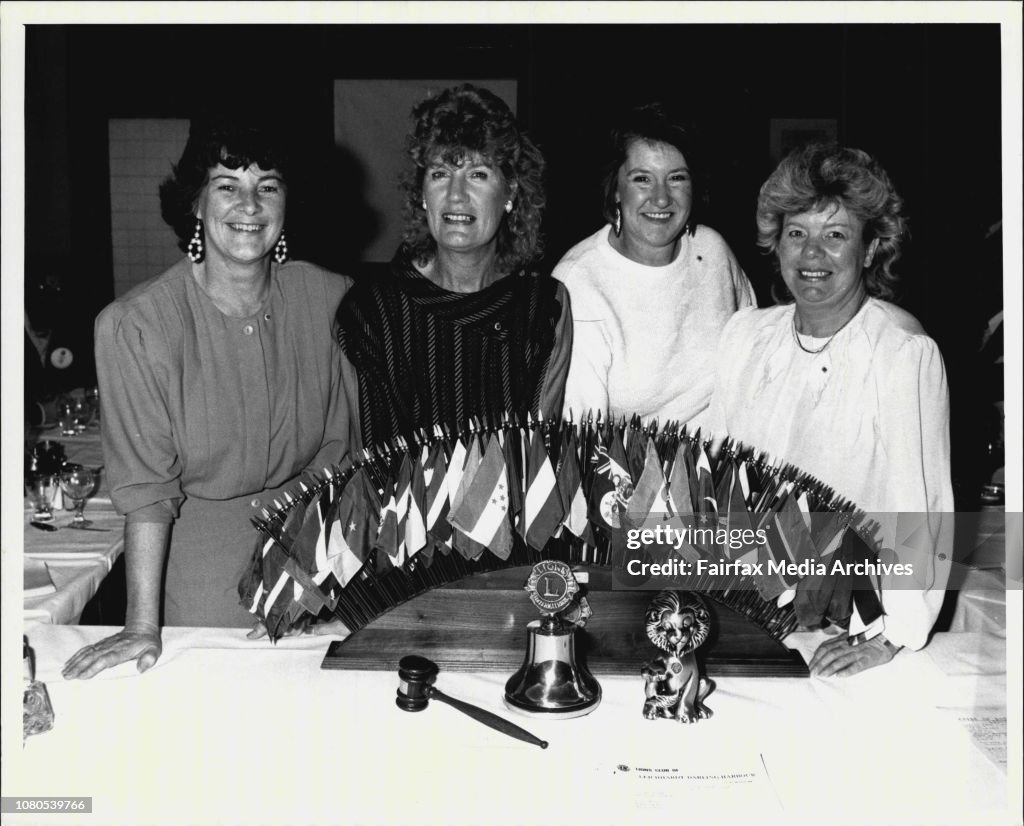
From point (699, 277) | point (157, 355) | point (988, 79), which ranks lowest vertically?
point (157, 355)

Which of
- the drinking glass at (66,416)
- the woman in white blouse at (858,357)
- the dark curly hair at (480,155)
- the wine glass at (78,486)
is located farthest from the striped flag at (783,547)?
the drinking glass at (66,416)

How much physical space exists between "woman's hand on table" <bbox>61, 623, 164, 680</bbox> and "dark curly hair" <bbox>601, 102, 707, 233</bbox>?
1014 mm

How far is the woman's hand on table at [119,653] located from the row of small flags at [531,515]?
145 millimetres

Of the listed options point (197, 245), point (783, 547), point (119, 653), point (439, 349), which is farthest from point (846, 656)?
point (197, 245)

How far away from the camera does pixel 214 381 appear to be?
162cm

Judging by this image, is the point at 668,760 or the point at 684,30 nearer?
the point at 668,760

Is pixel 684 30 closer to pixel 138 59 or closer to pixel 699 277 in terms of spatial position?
pixel 699 277

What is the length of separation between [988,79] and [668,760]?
116 centimetres

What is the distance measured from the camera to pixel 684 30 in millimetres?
1661

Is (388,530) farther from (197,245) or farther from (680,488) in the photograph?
(197,245)

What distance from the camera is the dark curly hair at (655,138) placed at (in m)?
1.66

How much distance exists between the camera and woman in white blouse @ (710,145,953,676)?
161cm

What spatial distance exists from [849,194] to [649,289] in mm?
355

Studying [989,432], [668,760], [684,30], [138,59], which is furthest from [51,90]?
[989,432]
